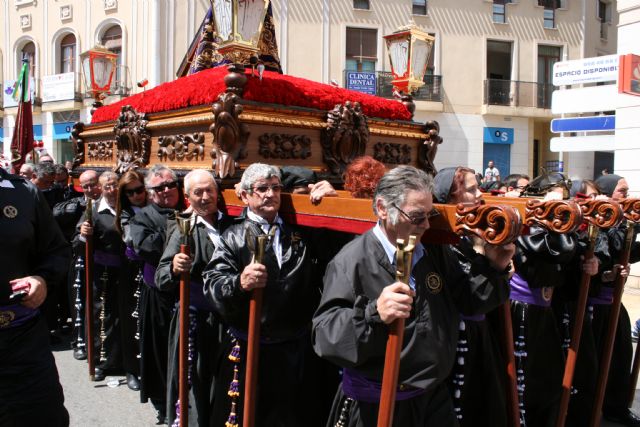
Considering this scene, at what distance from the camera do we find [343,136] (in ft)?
13.6

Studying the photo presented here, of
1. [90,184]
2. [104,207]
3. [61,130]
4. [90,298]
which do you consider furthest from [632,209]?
[61,130]

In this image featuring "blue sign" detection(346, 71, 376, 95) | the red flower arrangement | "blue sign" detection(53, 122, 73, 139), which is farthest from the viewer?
"blue sign" detection(53, 122, 73, 139)

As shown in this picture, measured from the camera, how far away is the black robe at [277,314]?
289 centimetres

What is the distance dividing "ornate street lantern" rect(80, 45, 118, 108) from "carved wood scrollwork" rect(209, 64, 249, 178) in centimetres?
320

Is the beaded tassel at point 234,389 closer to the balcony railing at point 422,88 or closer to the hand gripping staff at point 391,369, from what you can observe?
the hand gripping staff at point 391,369

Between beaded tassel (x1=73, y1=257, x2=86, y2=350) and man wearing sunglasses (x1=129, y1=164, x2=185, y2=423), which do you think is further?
beaded tassel (x1=73, y1=257, x2=86, y2=350)

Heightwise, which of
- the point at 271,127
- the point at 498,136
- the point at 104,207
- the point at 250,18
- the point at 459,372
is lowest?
the point at 459,372

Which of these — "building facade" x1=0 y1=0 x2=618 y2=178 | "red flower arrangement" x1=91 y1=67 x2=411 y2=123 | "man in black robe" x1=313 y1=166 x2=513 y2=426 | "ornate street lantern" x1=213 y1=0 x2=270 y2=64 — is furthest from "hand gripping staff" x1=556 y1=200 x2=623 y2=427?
"building facade" x1=0 y1=0 x2=618 y2=178

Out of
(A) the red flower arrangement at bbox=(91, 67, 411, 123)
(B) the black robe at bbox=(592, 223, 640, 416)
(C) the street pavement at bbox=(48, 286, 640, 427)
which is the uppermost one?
(A) the red flower arrangement at bbox=(91, 67, 411, 123)

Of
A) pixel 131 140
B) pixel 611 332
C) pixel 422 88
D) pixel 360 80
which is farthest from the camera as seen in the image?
pixel 422 88

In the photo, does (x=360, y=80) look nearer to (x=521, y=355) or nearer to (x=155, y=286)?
(x=155, y=286)

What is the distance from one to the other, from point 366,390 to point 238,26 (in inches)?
95.1

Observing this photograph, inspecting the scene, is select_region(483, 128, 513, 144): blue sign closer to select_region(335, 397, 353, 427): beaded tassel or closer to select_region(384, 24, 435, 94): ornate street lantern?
select_region(384, 24, 435, 94): ornate street lantern

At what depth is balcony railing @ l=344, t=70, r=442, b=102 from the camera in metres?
19.8
